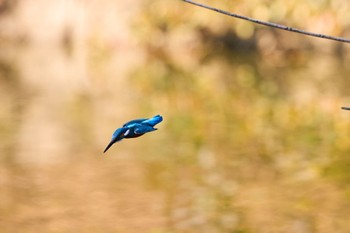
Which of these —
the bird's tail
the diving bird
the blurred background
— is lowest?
the diving bird

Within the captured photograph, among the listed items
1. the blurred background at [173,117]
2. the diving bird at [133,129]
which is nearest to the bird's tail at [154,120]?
the diving bird at [133,129]

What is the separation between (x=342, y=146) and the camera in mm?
8320

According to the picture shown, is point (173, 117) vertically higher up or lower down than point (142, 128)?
higher up

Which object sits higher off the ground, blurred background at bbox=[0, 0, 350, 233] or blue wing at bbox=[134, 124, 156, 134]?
blurred background at bbox=[0, 0, 350, 233]

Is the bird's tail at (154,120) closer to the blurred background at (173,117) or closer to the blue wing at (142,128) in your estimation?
the blue wing at (142,128)

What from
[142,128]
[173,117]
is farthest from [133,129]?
[173,117]

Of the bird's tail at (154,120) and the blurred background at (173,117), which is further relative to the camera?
the blurred background at (173,117)

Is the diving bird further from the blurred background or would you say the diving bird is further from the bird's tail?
the blurred background

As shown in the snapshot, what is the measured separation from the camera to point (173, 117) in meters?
10.0

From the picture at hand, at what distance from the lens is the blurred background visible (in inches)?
235

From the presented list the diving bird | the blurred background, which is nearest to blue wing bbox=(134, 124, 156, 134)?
the diving bird

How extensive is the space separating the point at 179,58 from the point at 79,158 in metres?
10.6

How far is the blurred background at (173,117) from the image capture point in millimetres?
5957

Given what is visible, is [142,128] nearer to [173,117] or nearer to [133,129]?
[133,129]
